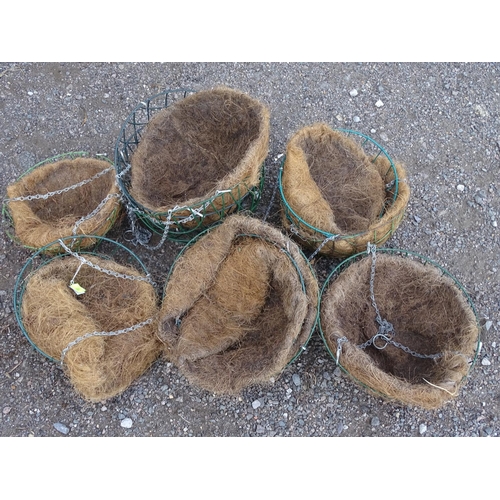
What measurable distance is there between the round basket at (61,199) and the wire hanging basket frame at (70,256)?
2.4 inches

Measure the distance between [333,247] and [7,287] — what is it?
85.8 inches

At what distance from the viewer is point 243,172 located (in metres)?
2.91

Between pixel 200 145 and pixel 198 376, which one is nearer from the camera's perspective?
pixel 198 376

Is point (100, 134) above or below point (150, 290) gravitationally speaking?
above

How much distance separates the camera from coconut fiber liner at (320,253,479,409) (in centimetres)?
271

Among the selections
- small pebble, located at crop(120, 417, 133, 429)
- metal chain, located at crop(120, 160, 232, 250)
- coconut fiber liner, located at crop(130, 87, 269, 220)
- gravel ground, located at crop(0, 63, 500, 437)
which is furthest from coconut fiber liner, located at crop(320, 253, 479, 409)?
small pebble, located at crop(120, 417, 133, 429)

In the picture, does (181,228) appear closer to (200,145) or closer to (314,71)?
(200,145)

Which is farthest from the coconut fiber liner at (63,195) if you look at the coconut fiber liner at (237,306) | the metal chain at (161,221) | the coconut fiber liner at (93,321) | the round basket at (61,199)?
the coconut fiber liner at (237,306)

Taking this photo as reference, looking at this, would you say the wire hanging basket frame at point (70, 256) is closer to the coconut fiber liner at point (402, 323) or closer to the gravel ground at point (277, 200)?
the gravel ground at point (277, 200)

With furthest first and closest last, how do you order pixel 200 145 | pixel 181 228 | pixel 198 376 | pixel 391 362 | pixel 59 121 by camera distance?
pixel 59 121 < pixel 200 145 < pixel 181 228 < pixel 391 362 < pixel 198 376

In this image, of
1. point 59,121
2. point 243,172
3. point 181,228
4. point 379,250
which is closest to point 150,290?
point 181,228

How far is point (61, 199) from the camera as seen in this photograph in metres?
3.49

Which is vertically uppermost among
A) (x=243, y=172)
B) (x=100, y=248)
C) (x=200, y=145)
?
(x=243, y=172)

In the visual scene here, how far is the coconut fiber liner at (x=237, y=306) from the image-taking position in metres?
2.79
